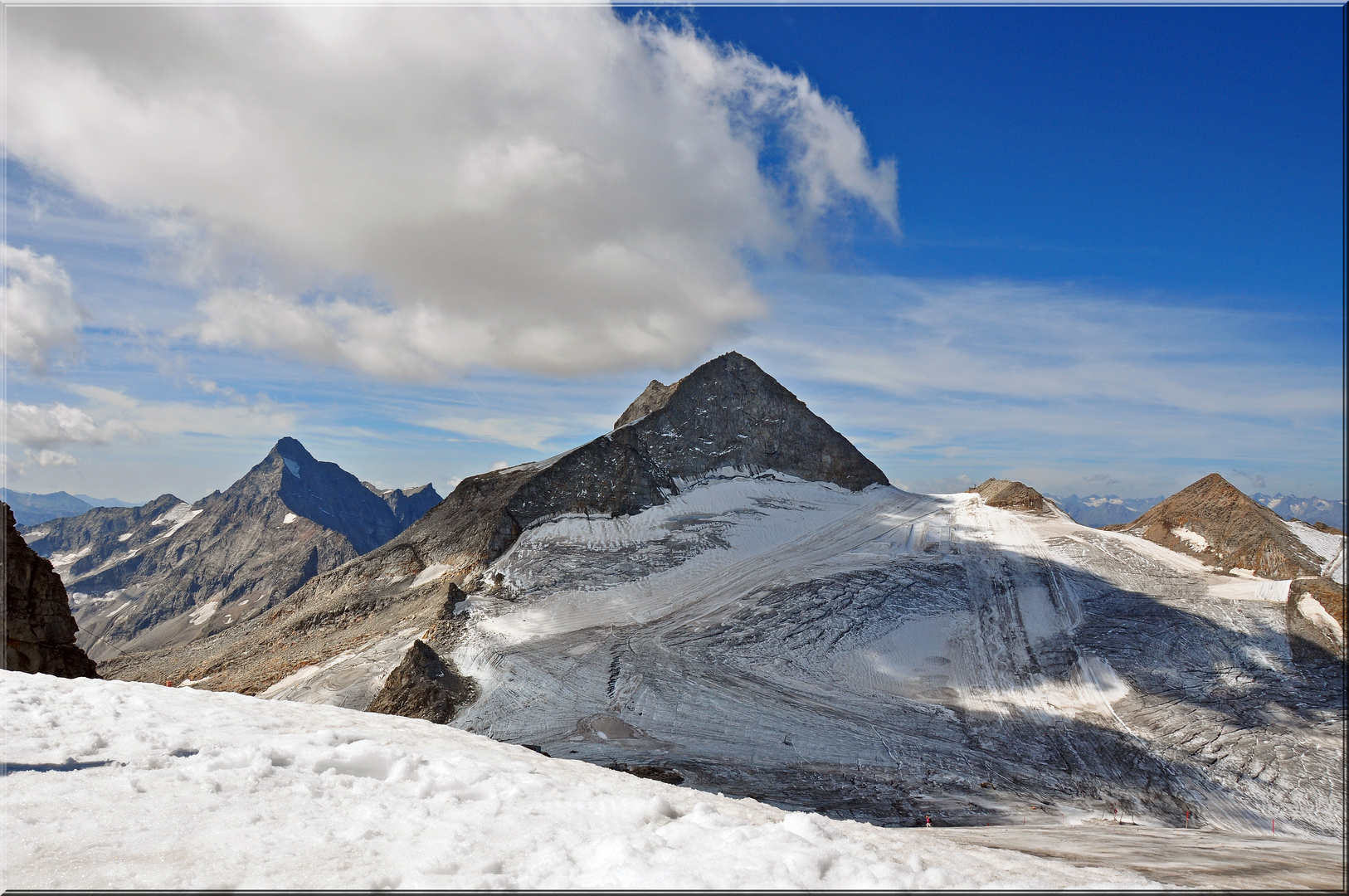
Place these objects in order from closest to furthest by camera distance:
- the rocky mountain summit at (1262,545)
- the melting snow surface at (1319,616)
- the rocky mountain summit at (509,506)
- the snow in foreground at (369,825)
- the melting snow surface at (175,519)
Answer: the snow in foreground at (369,825), the melting snow surface at (1319,616), the rocky mountain summit at (1262,545), the rocky mountain summit at (509,506), the melting snow surface at (175,519)

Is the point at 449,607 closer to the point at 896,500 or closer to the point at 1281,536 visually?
the point at 896,500

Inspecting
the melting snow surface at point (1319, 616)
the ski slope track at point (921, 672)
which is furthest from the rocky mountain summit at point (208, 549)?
the melting snow surface at point (1319, 616)

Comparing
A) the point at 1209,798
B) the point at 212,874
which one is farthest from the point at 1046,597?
the point at 212,874

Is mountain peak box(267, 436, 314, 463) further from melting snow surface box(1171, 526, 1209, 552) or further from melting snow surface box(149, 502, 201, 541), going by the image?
melting snow surface box(1171, 526, 1209, 552)

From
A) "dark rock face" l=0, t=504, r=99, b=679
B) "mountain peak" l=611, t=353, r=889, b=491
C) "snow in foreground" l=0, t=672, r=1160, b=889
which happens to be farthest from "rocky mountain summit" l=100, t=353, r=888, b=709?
"snow in foreground" l=0, t=672, r=1160, b=889

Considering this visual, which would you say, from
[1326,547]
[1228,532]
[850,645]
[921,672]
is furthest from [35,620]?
[1326,547]

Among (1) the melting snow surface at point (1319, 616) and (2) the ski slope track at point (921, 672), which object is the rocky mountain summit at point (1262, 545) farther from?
(2) the ski slope track at point (921, 672)
